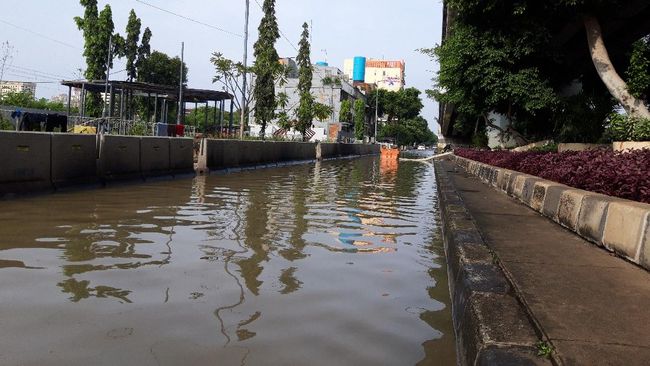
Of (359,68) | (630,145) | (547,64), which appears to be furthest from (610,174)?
(359,68)

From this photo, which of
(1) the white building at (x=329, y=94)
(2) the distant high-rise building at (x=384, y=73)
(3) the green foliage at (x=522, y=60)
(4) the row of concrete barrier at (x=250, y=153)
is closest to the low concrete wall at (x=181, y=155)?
(4) the row of concrete barrier at (x=250, y=153)

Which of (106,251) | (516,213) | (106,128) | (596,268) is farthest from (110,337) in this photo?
(106,128)

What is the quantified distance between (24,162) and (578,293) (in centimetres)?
829

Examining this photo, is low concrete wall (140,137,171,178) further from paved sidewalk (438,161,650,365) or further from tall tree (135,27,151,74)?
tall tree (135,27,151,74)

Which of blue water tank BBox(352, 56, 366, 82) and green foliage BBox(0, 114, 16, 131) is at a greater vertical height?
blue water tank BBox(352, 56, 366, 82)

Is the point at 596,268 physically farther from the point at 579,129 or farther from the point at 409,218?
the point at 579,129

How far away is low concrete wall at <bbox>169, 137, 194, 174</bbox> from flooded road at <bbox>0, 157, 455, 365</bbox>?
598 centimetres

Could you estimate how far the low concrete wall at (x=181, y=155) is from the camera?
44.5ft

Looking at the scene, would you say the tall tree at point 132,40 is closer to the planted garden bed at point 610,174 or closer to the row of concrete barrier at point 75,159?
the row of concrete barrier at point 75,159

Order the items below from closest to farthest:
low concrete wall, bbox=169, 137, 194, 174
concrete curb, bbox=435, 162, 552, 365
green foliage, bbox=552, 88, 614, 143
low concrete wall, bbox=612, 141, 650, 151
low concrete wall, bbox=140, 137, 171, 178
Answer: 1. concrete curb, bbox=435, 162, 552, 365
2. low concrete wall, bbox=612, 141, 650, 151
3. low concrete wall, bbox=140, 137, 171, 178
4. low concrete wall, bbox=169, 137, 194, 174
5. green foliage, bbox=552, 88, 614, 143

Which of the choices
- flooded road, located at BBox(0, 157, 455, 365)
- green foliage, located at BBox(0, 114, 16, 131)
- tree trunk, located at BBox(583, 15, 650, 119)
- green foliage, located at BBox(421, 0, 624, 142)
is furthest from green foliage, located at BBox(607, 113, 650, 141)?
green foliage, located at BBox(0, 114, 16, 131)

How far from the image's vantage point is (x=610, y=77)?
12984mm

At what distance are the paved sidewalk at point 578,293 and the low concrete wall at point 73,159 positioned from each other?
7.43 m

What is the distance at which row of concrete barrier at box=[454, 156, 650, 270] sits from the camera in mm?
3812
